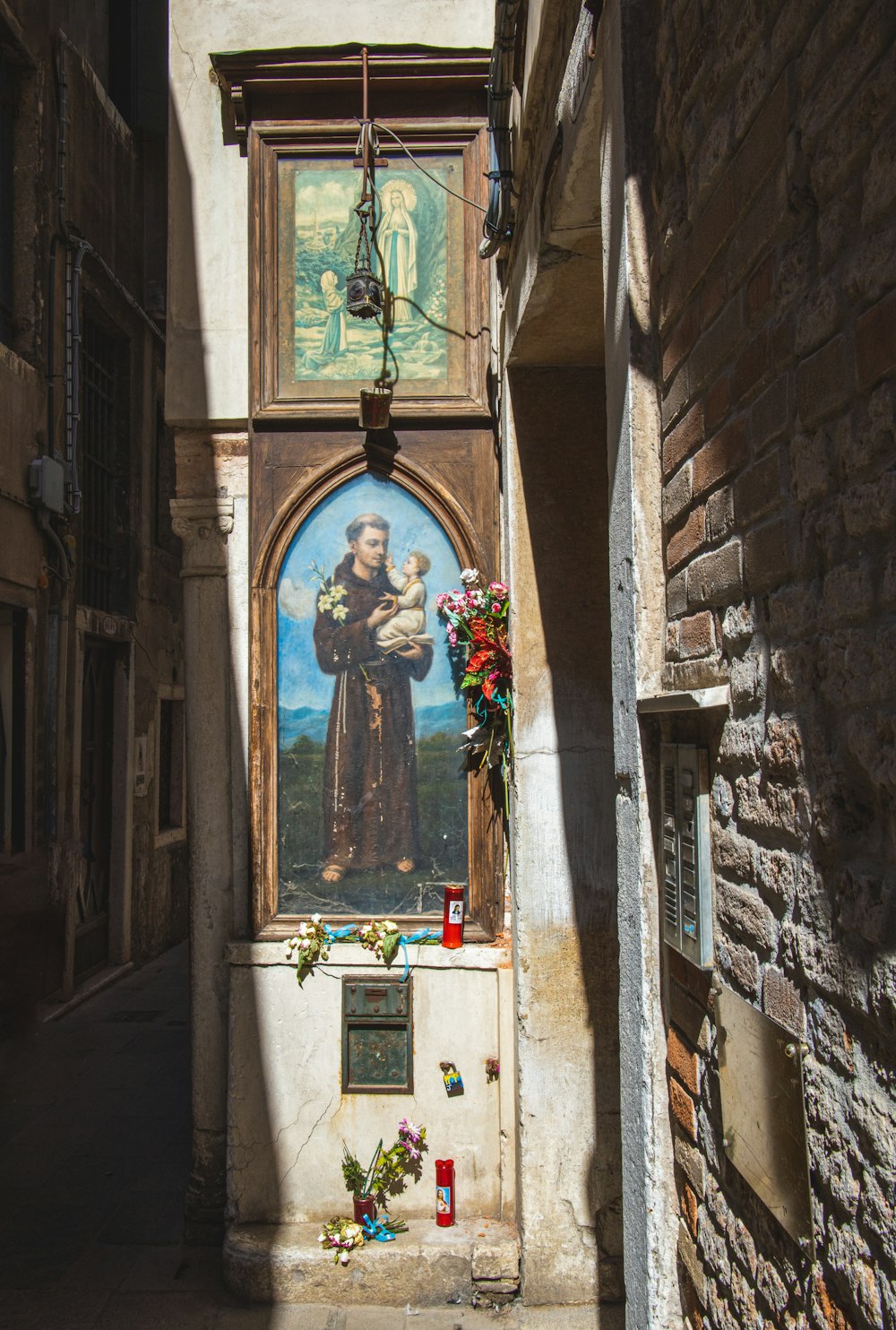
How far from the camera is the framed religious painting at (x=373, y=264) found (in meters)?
4.55

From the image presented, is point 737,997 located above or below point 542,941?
above

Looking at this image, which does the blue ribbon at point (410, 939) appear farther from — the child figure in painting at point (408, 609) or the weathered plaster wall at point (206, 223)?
the weathered plaster wall at point (206, 223)

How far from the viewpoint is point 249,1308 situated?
396 cm

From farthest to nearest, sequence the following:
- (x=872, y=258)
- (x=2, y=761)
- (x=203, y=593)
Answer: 1. (x=2, y=761)
2. (x=203, y=593)
3. (x=872, y=258)

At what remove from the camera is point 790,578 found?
4.63 feet

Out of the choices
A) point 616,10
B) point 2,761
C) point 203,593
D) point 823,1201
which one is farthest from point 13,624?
point 823,1201

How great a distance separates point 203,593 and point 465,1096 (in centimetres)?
247

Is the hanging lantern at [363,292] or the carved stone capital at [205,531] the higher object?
the hanging lantern at [363,292]

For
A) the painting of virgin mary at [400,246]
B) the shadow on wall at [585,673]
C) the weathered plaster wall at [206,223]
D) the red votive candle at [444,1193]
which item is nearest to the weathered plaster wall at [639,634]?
the shadow on wall at [585,673]

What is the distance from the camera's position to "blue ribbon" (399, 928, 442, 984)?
4.25 meters

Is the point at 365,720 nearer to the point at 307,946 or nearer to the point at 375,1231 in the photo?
the point at 307,946

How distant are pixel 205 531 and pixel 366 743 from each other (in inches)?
47.9

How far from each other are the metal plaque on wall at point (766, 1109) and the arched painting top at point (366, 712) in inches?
111

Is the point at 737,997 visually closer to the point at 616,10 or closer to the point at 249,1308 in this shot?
the point at 616,10
